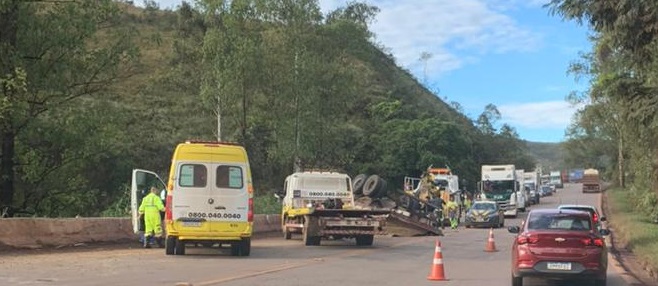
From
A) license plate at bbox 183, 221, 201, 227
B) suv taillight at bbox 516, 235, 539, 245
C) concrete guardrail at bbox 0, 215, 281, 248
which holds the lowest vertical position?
concrete guardrail at bbox 0, 215, 281, 248

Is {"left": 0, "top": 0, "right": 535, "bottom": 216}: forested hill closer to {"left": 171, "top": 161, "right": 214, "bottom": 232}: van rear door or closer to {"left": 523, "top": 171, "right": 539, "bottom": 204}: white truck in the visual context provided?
{"left": 171, "top": 161, "right": 214, "bottom": 232}: van rear door

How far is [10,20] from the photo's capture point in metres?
23.7

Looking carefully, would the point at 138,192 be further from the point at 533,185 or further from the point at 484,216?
the point at 533,185

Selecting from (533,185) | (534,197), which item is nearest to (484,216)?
(533,185)

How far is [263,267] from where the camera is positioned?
1609cm

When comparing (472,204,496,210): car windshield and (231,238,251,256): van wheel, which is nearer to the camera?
(231,238,251,256): van wheel

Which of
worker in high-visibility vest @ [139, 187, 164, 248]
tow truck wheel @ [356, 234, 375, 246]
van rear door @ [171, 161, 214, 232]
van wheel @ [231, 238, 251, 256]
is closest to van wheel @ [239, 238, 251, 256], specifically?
van wheel @ [231, 238, 251, 256]

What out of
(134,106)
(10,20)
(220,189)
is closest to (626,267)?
(220,189)

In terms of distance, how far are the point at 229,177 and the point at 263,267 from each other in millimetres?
3207

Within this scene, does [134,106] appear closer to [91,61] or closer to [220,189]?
[91,61]

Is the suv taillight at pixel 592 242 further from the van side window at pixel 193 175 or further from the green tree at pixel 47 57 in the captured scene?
the green tree at pixel 47 57

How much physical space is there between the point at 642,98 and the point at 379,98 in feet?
227

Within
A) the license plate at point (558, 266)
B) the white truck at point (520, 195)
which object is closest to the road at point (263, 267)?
the license plate at point (558, 266)

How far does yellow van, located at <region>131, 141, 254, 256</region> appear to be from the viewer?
706 inches
